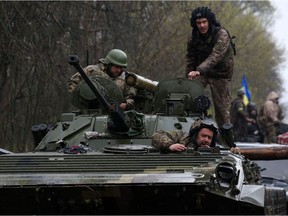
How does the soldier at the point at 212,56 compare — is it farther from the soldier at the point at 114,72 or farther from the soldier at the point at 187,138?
the soldier at the point at 187,138

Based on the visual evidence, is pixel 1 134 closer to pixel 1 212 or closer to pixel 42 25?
pixel 42 25

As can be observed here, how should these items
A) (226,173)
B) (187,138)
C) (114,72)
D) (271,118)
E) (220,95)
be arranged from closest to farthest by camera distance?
(226,173) → (187,138) → (114,72) → (220,95) → (271,118)

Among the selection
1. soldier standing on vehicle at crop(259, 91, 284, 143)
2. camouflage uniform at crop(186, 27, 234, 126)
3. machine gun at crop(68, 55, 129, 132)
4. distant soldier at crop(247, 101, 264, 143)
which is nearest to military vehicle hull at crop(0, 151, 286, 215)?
machine gun at crop(68, 55, 129, 132)

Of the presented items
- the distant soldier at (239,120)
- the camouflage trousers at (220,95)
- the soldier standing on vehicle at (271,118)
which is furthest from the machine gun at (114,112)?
the distant soldier at (239,120)

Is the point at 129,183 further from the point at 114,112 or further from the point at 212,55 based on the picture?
the point at 212,55

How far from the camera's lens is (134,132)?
385 inches

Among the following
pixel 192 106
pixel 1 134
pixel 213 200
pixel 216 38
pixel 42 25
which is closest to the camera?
pixel 213 200

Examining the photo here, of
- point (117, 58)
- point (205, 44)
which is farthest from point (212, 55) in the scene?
point (117, 58)

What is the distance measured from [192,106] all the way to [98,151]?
167cm

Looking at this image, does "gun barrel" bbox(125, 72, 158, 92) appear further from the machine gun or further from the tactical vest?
the machine gun

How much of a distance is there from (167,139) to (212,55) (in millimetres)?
2750

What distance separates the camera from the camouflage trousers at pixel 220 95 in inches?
458

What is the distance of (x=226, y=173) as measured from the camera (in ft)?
24.3

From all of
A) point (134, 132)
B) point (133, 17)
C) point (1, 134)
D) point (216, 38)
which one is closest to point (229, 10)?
point (133, 17)
